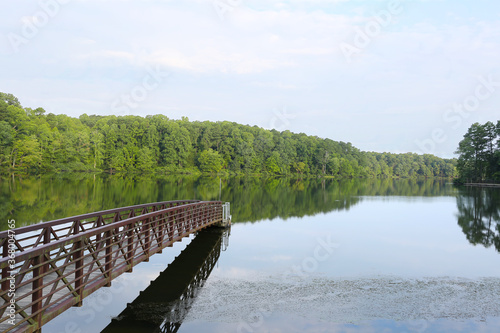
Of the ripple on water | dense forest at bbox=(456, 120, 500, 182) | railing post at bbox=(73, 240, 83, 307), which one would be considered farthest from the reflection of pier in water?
dense forest at bbox=(456, 120, 500, 182)

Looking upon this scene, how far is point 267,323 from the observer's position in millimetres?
7488

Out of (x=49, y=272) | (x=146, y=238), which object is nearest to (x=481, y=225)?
(x=146, y=238)

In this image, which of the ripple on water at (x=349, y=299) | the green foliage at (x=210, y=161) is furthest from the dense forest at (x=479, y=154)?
the ripple on water at (x=349, y=299)

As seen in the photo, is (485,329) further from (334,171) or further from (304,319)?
(334,171)

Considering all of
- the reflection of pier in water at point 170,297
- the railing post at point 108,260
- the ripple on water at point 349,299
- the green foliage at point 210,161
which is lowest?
the ripple on water at point 349,299

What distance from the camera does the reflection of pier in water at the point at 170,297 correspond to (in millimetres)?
7226

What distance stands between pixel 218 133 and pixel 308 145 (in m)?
37.0

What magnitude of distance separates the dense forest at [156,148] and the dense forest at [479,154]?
4468 centimetres

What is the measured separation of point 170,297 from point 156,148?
8460 centimetres

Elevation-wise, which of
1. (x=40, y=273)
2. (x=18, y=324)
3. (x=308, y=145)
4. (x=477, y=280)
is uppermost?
(x=308, y=145)

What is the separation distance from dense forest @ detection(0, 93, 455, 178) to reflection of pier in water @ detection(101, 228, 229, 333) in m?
54.9

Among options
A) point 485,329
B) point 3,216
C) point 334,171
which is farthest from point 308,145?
point 485,329

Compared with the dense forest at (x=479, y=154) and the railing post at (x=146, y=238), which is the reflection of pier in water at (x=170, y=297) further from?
the dense forest at (x=479, y=154)

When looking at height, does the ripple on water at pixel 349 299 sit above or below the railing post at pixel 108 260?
below
